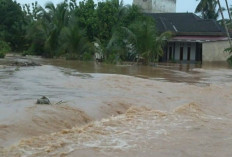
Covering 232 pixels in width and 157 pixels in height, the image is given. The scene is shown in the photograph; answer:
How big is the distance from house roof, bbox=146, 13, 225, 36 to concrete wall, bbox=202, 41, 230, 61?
59.2 inches

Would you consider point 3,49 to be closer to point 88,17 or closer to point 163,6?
point 88,17

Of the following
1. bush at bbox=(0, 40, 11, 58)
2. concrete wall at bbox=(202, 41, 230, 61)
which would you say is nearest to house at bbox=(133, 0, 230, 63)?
concrete wall at bbox=(202, 41, 230, 61)

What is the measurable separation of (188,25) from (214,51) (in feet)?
12.5

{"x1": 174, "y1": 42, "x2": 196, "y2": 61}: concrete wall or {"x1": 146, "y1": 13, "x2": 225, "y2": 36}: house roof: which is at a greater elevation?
{"x1": 146, "y1": 13, "x2": 225, "y2": 36}: house roof

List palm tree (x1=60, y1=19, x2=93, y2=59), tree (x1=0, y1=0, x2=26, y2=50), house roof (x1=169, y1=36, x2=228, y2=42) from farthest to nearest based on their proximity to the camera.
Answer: tree (x1=0, y1=0, x2=26, y2=50) < house roof (x1=169, y1=36, x2=228, y2=42) < palm tree (x1=60, y1=19, x2=93, y2=59)

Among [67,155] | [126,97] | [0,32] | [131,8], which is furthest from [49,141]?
[0,32]

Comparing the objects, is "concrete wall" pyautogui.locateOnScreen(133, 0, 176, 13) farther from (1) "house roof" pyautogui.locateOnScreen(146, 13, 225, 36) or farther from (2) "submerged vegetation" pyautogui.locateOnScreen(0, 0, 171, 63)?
(2) "submerged vegetation" pyautogui.locateOnScreen(0, 0, 171, 63)

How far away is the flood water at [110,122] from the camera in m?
4.53

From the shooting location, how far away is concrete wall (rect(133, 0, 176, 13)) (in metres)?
38.9

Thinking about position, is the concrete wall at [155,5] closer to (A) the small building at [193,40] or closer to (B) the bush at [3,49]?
(A) the small building at [193,40]

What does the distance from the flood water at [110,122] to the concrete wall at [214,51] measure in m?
18.7

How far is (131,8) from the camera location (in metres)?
29.5

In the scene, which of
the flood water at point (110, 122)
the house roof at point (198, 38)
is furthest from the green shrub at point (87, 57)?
the flood water at point (110, 122)

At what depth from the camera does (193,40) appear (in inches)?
1098
